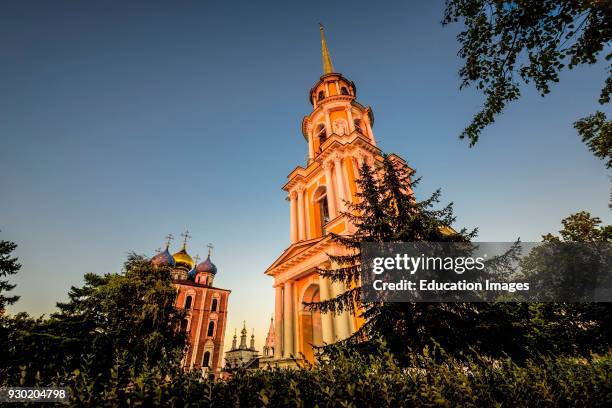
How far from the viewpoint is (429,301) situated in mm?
8641

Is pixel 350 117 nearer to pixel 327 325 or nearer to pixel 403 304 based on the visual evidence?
pixel 327 325

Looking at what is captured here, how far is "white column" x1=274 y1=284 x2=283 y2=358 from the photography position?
1748cm

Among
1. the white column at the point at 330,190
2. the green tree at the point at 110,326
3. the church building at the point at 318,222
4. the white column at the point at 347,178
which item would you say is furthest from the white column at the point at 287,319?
the white column at the point at 347,178

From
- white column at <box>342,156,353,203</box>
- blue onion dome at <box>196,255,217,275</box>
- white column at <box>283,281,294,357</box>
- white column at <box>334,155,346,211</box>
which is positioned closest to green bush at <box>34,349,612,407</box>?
white column at <box>334,155,346,211</box>

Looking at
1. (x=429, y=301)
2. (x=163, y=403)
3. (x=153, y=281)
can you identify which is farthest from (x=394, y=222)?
(x=153, y=281)

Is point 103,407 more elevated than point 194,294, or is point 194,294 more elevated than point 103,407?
point 194,294

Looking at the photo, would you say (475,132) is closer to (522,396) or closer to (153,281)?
(522,396)

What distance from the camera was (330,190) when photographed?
19.2 m

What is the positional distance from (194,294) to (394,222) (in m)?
40.4

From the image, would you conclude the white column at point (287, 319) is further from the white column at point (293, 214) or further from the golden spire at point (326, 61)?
the golden spire at point (326, 61)

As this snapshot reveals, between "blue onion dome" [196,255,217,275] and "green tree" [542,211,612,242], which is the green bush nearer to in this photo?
"green tree" [542,211,612,242]

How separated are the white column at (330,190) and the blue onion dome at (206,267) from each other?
37.1 meters

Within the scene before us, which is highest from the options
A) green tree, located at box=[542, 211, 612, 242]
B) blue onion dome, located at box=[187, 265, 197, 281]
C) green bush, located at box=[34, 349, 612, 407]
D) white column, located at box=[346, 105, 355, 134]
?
white column, located at box=[346, 105, 355, 134]

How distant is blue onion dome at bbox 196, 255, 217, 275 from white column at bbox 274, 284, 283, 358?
3348 cm
